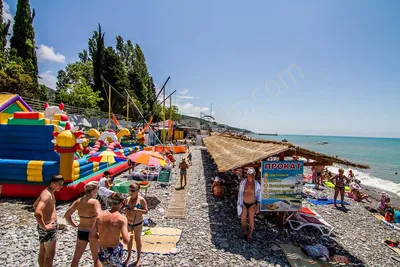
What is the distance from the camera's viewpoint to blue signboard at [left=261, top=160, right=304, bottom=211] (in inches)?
267

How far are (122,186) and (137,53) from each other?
5005 centimetres

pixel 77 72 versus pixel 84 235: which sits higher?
pixel 77 72

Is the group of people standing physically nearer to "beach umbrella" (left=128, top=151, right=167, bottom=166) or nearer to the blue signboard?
the blue signboard

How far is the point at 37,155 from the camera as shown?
8.82 metres

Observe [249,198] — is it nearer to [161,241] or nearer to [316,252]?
[316,252]

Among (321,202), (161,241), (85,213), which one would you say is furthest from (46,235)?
(321,202)

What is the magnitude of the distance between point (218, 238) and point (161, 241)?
1.63m

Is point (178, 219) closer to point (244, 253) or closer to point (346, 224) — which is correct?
point (244, 253)

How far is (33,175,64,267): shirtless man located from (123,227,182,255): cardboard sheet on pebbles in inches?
71.9

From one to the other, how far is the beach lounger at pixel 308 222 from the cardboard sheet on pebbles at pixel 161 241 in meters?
3.91

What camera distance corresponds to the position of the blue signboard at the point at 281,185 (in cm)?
679

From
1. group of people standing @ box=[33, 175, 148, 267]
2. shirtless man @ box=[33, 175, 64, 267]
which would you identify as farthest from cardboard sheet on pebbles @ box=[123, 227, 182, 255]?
shirtless man @ box=[33, 175, 64, 267]

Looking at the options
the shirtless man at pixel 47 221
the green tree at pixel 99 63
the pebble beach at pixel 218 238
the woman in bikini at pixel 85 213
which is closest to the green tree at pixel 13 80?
the green tree at pixel 99 63

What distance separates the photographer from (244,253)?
548cm
